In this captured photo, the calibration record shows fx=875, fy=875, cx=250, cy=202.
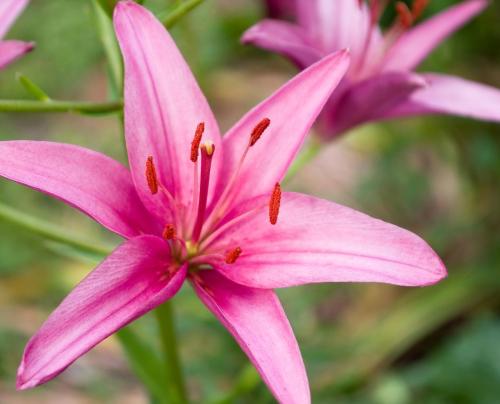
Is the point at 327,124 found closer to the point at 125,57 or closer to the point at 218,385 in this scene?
the point at 125,57

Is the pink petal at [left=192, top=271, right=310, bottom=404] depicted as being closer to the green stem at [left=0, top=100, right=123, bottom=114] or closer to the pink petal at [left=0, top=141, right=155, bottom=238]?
the pink petal at [left=0, top=141, right=155, bottom=238]

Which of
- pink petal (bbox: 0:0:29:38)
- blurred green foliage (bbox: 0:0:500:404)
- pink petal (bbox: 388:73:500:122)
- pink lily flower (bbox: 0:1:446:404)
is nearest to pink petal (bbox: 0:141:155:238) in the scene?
pink lily flower (bbox: 0:1:446:404)

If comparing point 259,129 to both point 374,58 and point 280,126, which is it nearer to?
Result: point 280,126

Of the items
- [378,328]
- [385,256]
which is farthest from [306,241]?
[378,328]

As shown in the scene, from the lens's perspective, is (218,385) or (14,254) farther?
(14,254)

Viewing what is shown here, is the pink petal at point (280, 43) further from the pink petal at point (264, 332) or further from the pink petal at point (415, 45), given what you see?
the pink petal at point (264, 332)

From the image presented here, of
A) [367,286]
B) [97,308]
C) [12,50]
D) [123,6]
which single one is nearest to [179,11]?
[123,6]

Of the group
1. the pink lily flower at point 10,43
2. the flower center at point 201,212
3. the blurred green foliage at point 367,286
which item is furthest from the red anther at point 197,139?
the blurred green foliage at point 367,286
